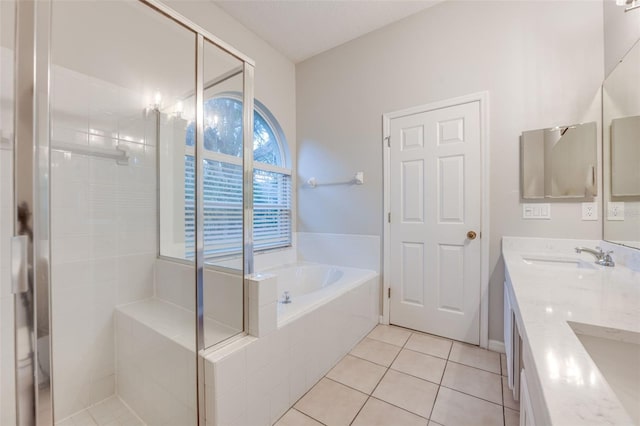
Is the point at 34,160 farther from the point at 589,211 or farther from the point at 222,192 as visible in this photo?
the point at 589,211

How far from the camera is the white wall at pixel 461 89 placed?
179cm

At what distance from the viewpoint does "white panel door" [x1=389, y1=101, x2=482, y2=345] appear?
2.12 meters

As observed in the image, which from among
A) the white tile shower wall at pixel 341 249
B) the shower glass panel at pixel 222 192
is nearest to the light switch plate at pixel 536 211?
the white tile shower wall at pixel 341 249

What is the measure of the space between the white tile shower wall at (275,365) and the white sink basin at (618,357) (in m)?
1.22

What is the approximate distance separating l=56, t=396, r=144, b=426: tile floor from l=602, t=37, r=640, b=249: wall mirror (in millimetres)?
2852

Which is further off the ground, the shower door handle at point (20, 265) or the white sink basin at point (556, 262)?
the shower door handle at point (20, 265)

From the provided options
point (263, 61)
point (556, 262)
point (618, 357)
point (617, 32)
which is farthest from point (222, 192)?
point (617, 32)

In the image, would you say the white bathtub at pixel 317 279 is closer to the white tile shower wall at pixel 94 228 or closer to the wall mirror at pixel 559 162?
the white tile shower wall at pixel 94 228

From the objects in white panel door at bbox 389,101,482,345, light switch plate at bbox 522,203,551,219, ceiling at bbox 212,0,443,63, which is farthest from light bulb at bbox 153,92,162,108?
light switch plate at bbox 522,203,551,219

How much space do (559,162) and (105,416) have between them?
327cm

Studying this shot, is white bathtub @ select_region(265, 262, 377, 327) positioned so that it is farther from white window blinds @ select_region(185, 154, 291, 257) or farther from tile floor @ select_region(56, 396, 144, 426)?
tile floor @ select_region(56, 396, 144, 426)

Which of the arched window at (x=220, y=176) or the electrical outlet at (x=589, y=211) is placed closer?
Result: the arched window at (x=220, y=176)

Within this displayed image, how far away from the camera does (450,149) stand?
2189 millimetres

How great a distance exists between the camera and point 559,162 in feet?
5.91
